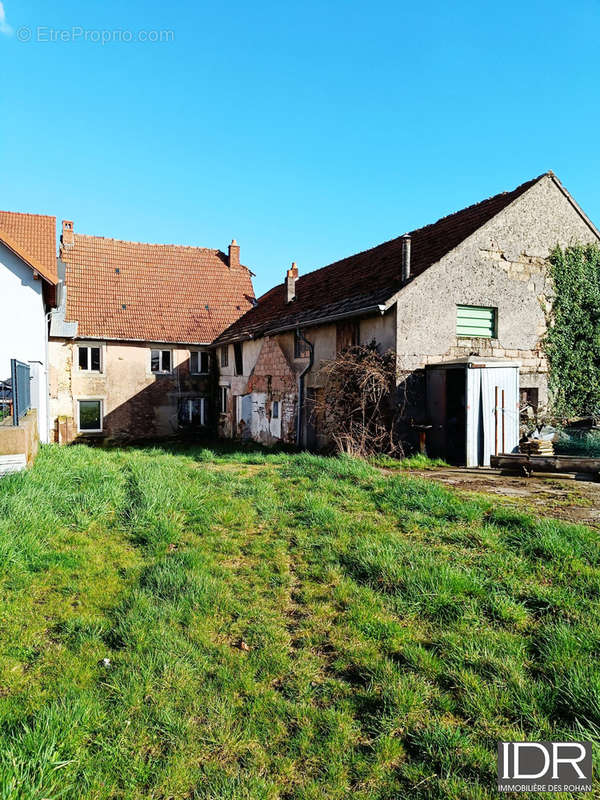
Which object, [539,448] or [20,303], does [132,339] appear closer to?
[20,303]

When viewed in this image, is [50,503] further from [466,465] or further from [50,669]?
[466,465]

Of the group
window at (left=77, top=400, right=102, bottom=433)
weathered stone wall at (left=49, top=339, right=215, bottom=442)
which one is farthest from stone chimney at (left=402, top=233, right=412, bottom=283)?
window at (left=77, top=400, right=102, bottom=433)

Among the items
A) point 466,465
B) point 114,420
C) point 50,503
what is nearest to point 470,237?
point 466,465

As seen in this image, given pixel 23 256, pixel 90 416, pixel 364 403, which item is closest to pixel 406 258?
pixel 364 403

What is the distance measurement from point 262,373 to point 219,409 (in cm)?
519

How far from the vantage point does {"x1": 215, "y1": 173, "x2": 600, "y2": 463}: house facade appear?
13.3 metres

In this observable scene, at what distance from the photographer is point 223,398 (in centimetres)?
2389

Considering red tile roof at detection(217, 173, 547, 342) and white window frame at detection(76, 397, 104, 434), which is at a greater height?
red tile roof at detection(217, 173, 547, 342)

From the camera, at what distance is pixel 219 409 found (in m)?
24.2

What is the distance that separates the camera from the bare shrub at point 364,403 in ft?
42.8

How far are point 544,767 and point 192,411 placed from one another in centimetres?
2274

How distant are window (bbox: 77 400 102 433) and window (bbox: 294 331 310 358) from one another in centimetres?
1044

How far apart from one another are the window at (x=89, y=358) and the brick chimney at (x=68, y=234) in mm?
6023

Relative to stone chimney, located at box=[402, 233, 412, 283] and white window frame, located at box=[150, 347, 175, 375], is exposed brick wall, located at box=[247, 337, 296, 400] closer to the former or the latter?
white window frame, located at box=[150, 347, 175, 375]
